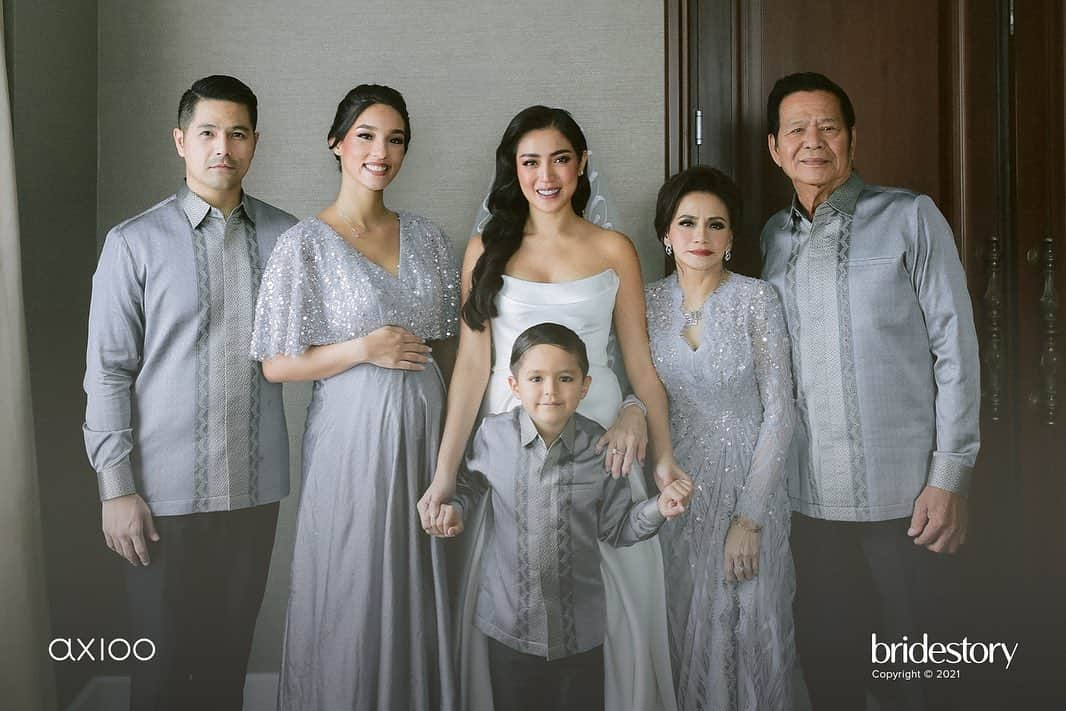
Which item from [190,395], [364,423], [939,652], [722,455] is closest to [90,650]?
[190,395]

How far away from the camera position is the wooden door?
194 cm

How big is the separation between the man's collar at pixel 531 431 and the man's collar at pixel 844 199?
69 centimetres

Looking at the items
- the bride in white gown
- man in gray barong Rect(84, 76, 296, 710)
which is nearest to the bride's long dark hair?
the bride in white gown

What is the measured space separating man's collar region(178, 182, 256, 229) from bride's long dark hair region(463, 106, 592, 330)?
0.52 metres

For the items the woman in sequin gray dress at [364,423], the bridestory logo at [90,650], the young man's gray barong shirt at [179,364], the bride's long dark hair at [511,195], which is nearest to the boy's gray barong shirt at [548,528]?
the woman in sequin gray dress at [364,423]

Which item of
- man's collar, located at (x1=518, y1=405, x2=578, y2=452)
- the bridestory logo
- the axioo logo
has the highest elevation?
man's collar, located at (x1=518, y1=405, x2=578, y2=452)

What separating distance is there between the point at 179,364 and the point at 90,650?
71 cm

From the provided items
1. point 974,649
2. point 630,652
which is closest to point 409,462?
point 630,652

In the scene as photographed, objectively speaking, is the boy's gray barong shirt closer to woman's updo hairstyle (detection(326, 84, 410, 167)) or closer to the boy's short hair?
the boy's short hair

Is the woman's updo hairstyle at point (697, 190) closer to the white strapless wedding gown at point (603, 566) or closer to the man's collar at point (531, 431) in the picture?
the white strapless wedding gown at point (603, 566)

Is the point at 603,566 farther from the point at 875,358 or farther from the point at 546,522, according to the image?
the point at 875,358

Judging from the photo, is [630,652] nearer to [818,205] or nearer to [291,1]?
[818,205]

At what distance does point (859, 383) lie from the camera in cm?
189

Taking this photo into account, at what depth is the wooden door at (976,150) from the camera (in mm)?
Result: 1944
